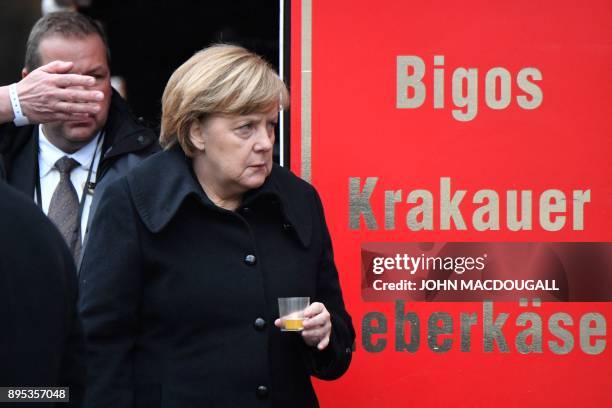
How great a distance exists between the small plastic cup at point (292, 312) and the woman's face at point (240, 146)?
0.36 meters

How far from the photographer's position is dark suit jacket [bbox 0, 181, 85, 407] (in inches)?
85.7

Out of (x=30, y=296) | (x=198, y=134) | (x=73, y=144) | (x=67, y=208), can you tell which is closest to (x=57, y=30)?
(x=73, y=144)

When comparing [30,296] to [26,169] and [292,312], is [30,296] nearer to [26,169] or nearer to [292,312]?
[292,312]

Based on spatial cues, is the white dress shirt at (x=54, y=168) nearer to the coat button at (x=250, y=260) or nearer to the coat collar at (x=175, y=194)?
Answer: the coat collar at (x=175, y=194)

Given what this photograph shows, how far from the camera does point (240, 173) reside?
10.6 ft

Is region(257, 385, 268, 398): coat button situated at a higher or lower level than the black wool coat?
lower

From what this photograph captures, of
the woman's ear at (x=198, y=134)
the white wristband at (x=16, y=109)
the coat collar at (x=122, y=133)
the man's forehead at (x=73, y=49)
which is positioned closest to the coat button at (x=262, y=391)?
the woman's ear at (x=198, y=134)

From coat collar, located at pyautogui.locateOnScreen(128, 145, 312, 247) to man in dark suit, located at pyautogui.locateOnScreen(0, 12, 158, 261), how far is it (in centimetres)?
63

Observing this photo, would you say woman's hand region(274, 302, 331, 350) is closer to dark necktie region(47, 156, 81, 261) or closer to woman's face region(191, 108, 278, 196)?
woman's face region(191, 108, 278, 196)

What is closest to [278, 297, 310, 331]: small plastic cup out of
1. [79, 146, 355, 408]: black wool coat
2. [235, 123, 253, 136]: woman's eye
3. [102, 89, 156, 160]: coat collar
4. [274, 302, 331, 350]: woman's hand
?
[274, 302, 331, 350]: woman's hand

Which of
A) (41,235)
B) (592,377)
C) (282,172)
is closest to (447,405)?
(592,377)

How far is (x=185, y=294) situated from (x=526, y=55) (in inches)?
64.3

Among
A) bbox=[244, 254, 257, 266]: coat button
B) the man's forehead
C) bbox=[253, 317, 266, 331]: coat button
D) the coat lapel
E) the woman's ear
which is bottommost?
bbox=[253, 317, 266, 331]: coat button

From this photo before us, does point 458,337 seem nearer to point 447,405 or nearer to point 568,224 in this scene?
point 447,405
